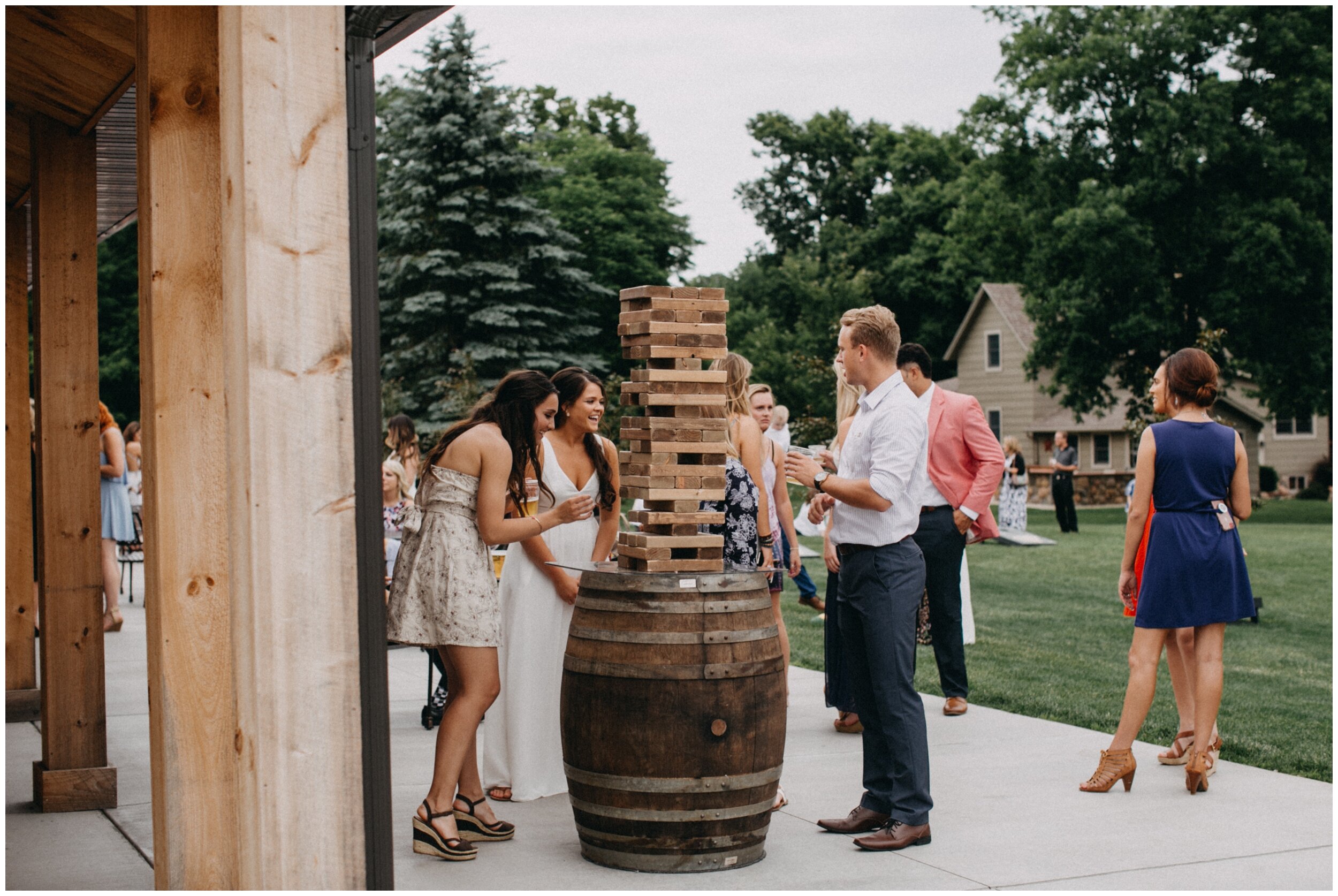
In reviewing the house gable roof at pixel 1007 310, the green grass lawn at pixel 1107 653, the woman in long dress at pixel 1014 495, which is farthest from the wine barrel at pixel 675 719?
the house gable roof at pixel 1007 310

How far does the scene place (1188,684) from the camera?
22.1ft

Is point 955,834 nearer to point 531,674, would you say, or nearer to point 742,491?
point 531,674

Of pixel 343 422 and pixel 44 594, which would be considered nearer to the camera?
pixel 343 422

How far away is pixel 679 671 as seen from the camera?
16.0 ft

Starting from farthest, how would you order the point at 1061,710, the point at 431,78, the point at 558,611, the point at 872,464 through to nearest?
the point at 431,78, the point at 1061,710, the point at 558,611, the point at 872,464

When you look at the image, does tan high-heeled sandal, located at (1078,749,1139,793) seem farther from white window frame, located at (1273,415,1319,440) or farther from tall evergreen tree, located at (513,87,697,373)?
white window frame, located at (1273,415,1319,440)

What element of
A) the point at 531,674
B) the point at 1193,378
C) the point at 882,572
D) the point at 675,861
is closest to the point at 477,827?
the point at 531,674

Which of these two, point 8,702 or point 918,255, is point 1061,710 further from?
point 918,255

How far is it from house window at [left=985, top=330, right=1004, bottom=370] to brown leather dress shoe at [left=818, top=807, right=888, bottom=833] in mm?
48597

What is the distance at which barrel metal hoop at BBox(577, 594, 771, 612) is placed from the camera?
4957 millimetres

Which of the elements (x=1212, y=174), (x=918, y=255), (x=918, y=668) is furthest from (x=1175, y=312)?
(x=918, y=668)

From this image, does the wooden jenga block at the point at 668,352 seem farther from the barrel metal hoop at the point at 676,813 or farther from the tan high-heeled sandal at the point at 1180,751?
the tan high-heeled sandal at the point at 1180,751

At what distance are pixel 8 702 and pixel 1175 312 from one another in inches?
1384

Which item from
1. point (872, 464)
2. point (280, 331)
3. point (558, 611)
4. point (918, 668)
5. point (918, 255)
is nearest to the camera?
point (280, 331)
